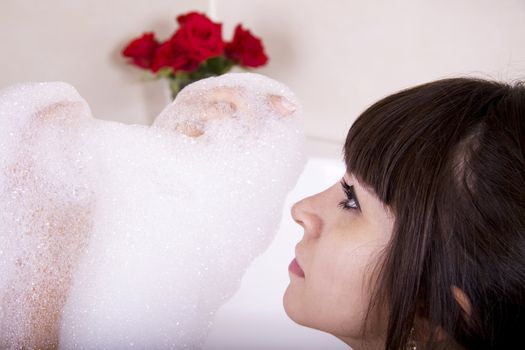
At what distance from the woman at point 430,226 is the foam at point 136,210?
0.76ft

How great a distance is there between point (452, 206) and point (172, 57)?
108 centimetres

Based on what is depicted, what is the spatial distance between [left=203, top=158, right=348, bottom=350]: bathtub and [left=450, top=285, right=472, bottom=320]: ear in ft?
1.77

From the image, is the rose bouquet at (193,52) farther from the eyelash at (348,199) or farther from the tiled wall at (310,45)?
the eyelash at (348,199)

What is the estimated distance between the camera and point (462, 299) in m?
0.59

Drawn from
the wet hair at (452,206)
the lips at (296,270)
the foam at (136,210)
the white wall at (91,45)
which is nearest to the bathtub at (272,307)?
the foam at (136,210)

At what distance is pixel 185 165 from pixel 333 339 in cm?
47

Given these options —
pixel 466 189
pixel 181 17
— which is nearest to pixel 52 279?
pixel 466 189

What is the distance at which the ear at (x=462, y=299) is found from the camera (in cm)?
58

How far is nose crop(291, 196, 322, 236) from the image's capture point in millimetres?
707

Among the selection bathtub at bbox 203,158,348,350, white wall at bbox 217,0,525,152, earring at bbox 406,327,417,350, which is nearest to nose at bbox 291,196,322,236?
earring at bbox 406,327,417,350

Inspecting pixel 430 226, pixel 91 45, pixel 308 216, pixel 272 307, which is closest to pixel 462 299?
pixel 430 226

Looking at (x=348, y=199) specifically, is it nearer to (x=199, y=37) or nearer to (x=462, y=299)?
(x=462, y=299)

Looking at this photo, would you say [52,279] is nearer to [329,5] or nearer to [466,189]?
[466,189]

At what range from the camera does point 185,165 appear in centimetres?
88
